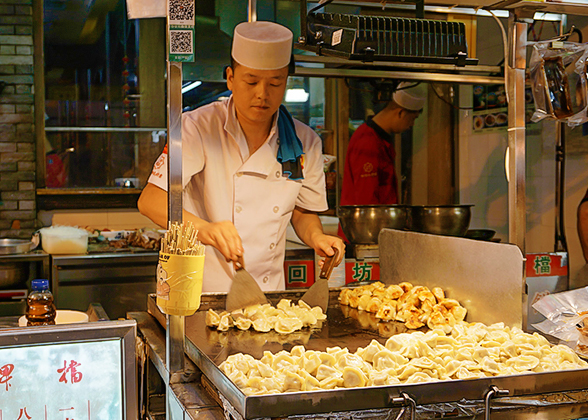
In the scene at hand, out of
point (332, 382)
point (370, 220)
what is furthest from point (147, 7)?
point (370, 220)

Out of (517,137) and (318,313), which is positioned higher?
(517,137)

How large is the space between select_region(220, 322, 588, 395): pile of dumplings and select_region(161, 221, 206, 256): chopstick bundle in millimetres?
270

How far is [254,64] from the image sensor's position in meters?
2.89

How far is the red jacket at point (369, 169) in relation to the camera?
190 inches

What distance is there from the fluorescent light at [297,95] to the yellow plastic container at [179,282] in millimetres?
3739

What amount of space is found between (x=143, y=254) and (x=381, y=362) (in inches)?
118

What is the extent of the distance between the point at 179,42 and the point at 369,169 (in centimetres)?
367

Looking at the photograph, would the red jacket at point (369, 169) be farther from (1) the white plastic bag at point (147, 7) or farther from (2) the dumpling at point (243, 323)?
(1) the white plastic bag at point (147, 7)

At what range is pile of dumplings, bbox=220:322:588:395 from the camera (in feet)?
4.06

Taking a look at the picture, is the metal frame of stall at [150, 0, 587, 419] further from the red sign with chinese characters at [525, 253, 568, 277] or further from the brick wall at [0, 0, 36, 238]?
the brick wall at [0, 0, 36, 238]

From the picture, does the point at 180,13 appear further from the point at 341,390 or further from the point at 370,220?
the point at 370,220

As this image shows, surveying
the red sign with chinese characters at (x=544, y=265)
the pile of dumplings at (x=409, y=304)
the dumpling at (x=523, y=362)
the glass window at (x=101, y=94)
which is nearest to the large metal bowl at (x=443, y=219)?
the red sign with chinese characters at (x=544, y=265)

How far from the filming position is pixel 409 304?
2.05 metres

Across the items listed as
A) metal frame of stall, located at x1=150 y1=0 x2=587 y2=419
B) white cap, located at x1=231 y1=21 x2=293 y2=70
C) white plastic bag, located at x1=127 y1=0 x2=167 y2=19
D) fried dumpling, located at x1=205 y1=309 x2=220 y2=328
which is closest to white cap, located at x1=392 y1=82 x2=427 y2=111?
metal frame of stall, located at x1=150 y1=0 x2=587 y2=419
